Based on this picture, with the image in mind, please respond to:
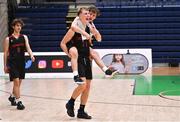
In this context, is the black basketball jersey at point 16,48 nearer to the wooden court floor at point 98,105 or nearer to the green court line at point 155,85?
the wooden court floor at point 98,105

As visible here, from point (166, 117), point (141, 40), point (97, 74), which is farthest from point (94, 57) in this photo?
point (141, 40)

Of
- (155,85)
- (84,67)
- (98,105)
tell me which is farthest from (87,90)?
(155,85)

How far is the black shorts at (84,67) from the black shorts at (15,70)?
6.14ft

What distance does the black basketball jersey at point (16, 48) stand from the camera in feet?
27.5

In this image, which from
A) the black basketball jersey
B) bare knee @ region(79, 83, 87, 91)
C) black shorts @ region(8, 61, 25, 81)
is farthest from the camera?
the black basketball jersey

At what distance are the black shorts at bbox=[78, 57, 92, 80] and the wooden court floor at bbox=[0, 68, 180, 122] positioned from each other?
758 millimetres

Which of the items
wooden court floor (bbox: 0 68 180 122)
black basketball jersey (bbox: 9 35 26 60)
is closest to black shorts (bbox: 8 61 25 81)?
black basketball jersey (bbox: 9 35 26 60)

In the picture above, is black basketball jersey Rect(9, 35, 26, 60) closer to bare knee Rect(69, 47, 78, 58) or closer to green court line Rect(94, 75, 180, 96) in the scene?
bare knee Rect(69, 47, 78, 58)

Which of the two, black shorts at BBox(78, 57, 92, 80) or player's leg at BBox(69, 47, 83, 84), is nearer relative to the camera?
player's leg at BBox(69, 47, 83, 84)

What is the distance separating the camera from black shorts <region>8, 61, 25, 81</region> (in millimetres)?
8250

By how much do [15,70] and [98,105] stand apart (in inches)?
72.4

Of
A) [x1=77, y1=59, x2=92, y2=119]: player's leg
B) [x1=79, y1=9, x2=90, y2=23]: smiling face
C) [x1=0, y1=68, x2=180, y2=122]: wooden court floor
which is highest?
[x1=79, y1=9, x2=90, y2=23]: smiling face

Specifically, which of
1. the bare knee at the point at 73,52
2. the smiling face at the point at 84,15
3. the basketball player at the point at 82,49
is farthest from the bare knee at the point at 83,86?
the smiling face at the point at 84,15

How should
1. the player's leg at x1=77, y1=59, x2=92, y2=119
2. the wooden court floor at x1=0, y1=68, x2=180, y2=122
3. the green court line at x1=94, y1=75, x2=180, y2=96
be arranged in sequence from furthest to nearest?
the green court line at x1=94, y1=75, x2=180, y2=96 < the wooden court floor at x1=0, y1=68, x2=180, y2=122 < the player's leg at x1=77, y1=59, x2=92, y2=119
